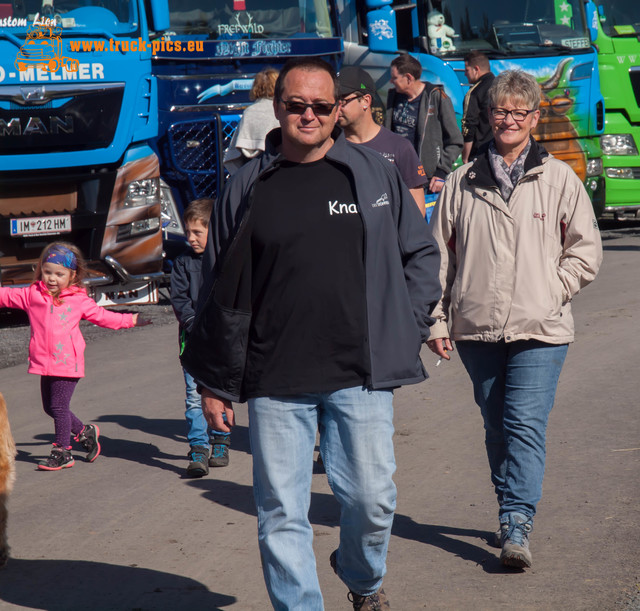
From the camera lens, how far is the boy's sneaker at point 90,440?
21.2ft

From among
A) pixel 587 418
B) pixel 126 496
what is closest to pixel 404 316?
pixel 126 496

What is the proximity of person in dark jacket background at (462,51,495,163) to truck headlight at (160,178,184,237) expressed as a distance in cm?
314

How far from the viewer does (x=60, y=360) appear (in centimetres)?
630

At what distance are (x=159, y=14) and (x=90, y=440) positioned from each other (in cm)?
607

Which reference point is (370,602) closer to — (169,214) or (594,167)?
(169,214)

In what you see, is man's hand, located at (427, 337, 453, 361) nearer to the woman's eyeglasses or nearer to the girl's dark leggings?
the woman's eyeglasses

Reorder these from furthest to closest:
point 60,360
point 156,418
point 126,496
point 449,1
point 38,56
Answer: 1. point 449,1
2. point 38,56
3. point 156,418
4. point 60,360
5. point 126,496

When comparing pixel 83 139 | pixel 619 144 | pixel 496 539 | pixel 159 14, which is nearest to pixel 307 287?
→ pixel 496 539

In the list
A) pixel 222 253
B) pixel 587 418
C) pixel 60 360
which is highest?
pixel 222 253

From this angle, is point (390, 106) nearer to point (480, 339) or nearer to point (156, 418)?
point (156, 418)

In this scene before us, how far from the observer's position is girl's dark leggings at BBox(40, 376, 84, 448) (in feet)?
20.6

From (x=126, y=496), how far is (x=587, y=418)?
292cm

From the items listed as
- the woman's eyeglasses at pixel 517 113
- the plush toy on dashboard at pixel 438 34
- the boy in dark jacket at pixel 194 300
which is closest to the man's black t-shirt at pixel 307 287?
the woman's eyeglasses at pixel 517 113

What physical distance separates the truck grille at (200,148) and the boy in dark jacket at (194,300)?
599 centimetres
